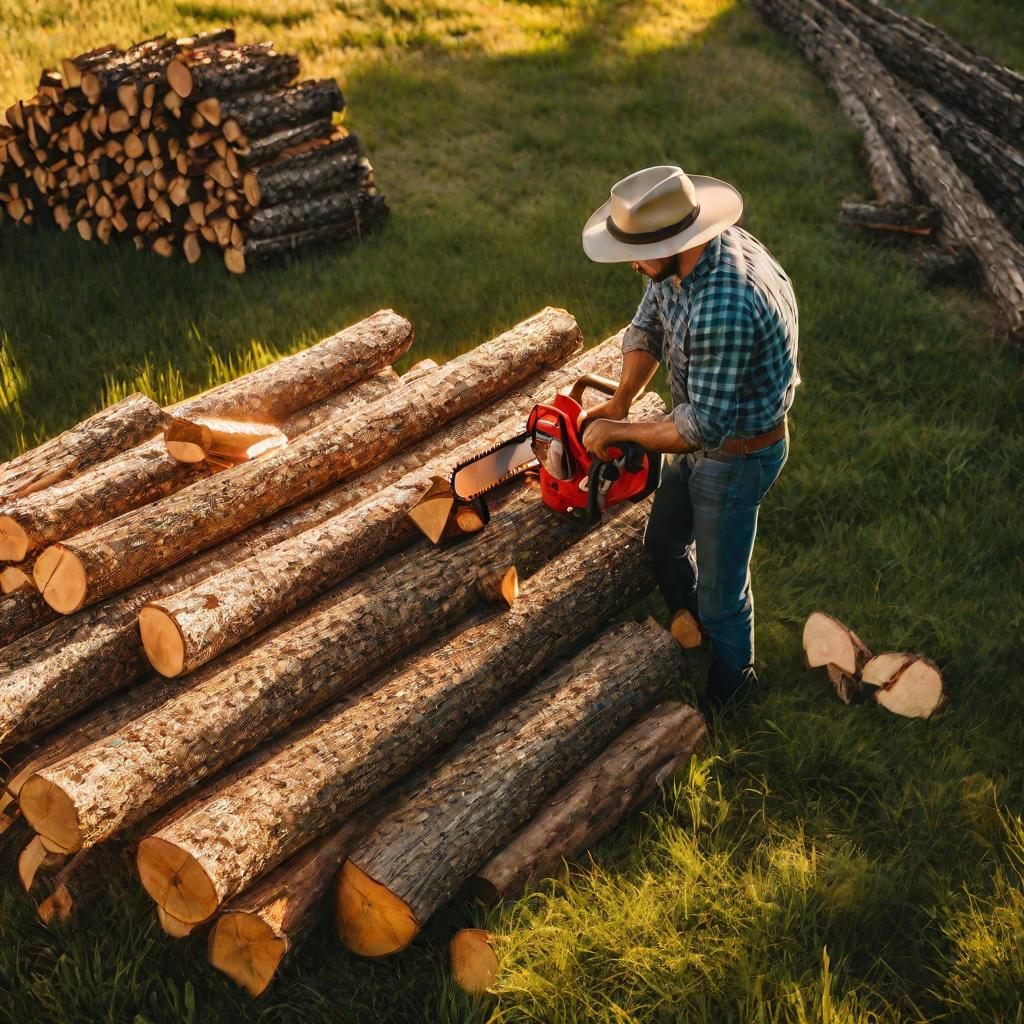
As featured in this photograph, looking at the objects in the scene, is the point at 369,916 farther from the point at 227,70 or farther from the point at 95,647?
the point at 227,70

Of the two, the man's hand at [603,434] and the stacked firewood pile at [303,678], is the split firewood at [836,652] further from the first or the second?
the man's hand at [603,434]

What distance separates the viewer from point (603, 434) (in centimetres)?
403

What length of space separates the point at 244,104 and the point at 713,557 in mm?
5631

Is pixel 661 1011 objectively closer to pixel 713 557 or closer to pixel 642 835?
pixel 642 835

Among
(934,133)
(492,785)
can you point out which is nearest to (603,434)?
(492,785)

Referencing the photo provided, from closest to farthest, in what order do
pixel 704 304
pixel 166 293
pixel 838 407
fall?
1. pixel 704 304
2. pixel 838 407
3. pixel 166 293

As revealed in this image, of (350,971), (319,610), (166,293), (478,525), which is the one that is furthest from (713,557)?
(166,293)

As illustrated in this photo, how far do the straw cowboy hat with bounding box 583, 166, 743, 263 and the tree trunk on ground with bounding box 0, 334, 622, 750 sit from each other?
186 cm

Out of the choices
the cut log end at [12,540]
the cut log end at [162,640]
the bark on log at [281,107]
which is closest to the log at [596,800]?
the cut log end at [162,640]

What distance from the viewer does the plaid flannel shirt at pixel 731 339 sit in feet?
11.8

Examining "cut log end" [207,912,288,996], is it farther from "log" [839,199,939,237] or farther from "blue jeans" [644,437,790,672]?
"log" [839,199,939,237]

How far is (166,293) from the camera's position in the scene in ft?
25.0

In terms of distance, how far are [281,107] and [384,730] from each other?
597 centimetres

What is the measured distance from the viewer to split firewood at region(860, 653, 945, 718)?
4445 mm
